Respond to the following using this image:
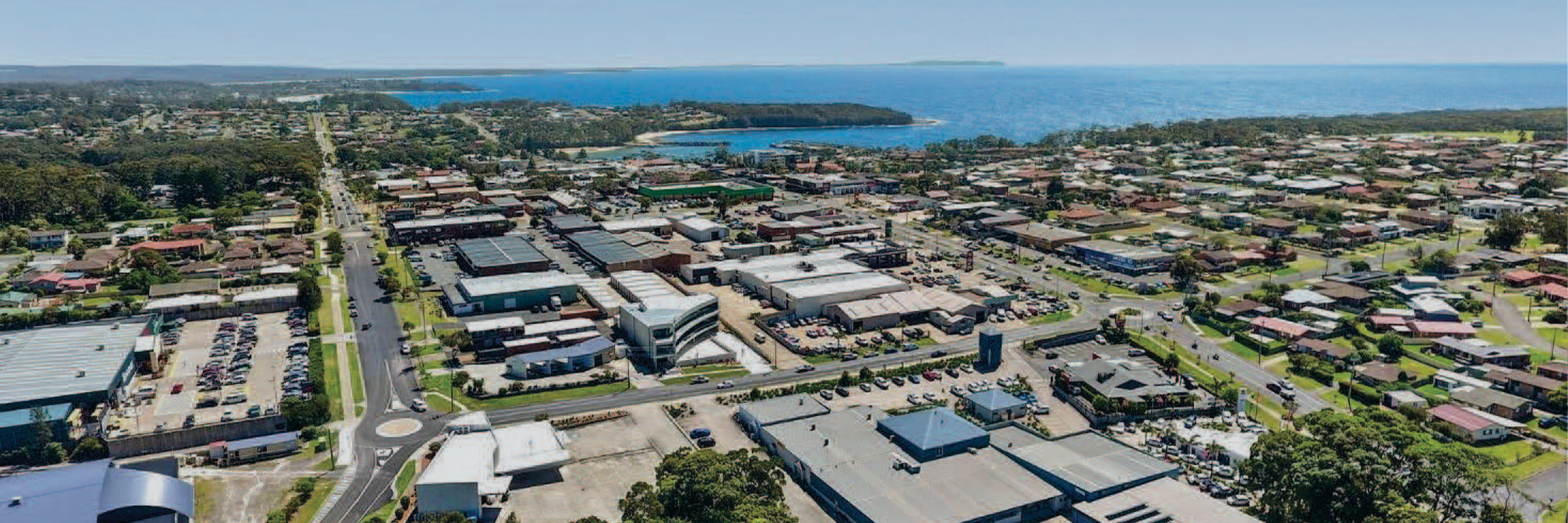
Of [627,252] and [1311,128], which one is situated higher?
[1311,128]

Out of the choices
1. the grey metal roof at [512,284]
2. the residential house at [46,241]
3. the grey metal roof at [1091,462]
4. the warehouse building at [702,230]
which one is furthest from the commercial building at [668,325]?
the residential house at [46,241]

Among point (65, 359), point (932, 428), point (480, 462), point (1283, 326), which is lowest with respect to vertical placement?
point (480, 462)

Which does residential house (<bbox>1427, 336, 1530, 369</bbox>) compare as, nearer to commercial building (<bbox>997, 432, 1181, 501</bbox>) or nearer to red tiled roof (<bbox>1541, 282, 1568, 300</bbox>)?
red tiled roof (<bbox>1541, 282, 1568, 300</bbox>)

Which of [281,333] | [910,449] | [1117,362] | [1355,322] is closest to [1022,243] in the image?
[1355,322]

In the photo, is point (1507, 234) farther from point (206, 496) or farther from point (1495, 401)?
point (206, 496)

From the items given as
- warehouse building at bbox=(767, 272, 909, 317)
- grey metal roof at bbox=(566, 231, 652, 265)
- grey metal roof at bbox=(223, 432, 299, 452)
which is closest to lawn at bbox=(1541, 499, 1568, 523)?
warehouse building at bbox=(767, 272, 909, 317)

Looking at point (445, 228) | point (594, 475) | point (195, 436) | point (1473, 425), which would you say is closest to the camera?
point (594, 475)

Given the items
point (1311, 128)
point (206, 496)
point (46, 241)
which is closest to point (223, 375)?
point (206, 496)

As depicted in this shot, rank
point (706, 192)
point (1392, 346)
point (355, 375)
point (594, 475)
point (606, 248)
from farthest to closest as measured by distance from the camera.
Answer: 1. point (706, 192)
2. point (606, 248)
3. point (1392, 346)
4. point (355, 375)
5. point (594, 475)
